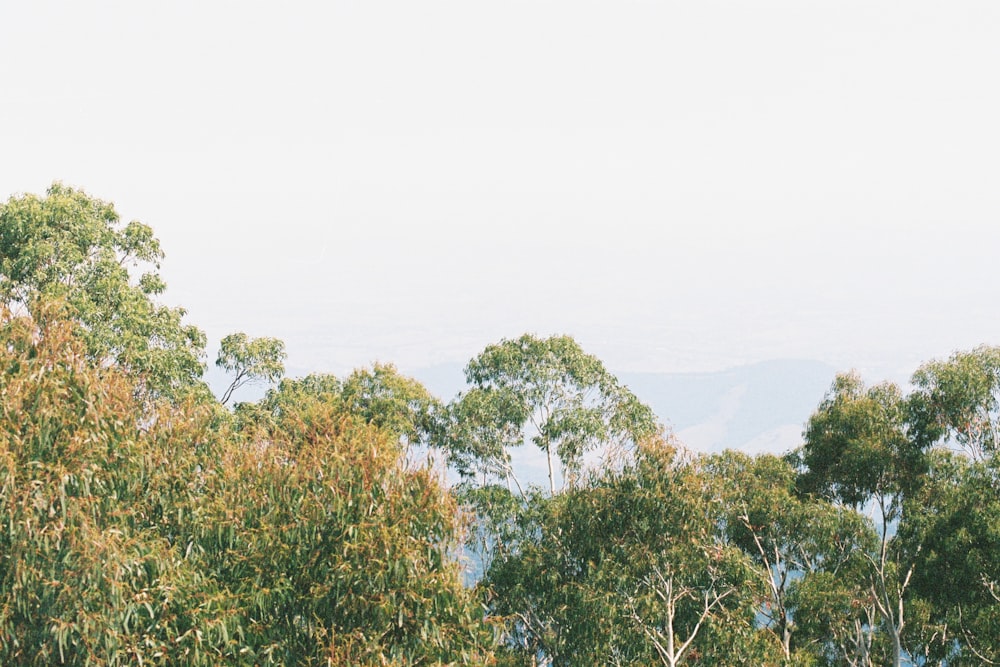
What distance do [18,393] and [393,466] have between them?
4.00 m

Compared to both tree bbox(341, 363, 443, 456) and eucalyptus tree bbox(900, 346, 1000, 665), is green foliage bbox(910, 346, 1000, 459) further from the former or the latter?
tree bbox(341, 363, 443, 456)

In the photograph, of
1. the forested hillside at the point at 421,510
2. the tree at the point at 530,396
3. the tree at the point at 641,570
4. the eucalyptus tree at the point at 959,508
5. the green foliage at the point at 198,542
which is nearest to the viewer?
the green foliage at the point at 198,542

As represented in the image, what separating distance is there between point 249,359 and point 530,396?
30.7ft

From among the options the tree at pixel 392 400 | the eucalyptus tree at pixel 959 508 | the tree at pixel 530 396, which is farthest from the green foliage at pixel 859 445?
the tree at pixel 392 400

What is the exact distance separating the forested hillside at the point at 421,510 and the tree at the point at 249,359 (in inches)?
3.4

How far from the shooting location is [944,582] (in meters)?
19.2

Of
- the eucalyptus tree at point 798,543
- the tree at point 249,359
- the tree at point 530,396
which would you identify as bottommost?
the eucalyptus tree at point 798,543

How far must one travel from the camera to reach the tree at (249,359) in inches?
1166

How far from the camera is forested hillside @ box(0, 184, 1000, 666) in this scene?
30.2ft

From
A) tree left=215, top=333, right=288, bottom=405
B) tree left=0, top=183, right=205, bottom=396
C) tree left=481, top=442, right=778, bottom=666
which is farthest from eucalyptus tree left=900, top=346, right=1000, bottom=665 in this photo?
tree left=215, top=333, right=288, bottom=405

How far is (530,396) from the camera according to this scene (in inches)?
1175

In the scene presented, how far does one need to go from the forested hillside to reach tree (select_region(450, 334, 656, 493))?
96 mm

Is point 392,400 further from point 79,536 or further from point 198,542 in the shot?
point 79,536

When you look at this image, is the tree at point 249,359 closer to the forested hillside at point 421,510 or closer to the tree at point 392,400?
the forested hillside at point 421,510
